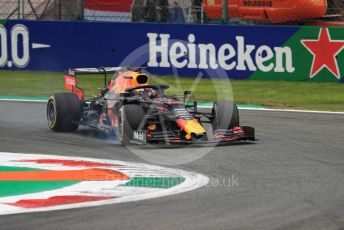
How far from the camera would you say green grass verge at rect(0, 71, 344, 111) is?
1664cm

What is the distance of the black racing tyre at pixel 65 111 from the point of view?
1286 cm

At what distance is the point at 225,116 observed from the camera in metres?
11.8

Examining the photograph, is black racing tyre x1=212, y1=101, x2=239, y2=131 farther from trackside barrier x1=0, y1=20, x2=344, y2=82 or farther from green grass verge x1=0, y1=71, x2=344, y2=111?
trackside barrier x1=0, y1=20, x2=344, y2=82

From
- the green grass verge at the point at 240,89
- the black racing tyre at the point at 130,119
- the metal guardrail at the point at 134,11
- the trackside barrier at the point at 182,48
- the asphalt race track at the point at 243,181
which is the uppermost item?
the metal guardrail at the point at 134,11

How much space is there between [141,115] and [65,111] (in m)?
1.77

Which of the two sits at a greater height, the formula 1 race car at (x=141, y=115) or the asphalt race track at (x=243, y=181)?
the formula 1 race car at (x=141, y=115)

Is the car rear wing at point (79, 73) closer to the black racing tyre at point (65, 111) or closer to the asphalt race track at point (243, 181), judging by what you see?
the black racing tyre at point (65, 111)

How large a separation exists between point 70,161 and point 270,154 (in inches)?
95.0

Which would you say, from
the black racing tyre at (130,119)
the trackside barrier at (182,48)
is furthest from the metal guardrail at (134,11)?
the black racing tyre at (130,119)

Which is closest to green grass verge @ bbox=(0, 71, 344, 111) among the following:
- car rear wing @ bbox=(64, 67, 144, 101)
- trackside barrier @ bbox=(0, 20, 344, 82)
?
trackside barrier @ bbox=(0, 20, 344, 82)

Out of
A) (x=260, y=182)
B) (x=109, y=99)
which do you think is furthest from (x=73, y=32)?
(x=260, y=182)

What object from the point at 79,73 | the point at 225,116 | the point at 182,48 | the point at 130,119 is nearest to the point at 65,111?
the point at 79,73

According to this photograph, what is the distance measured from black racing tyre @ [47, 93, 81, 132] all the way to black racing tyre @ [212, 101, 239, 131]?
212 centimetres

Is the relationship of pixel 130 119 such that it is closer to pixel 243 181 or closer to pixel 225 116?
pixel 225 116
